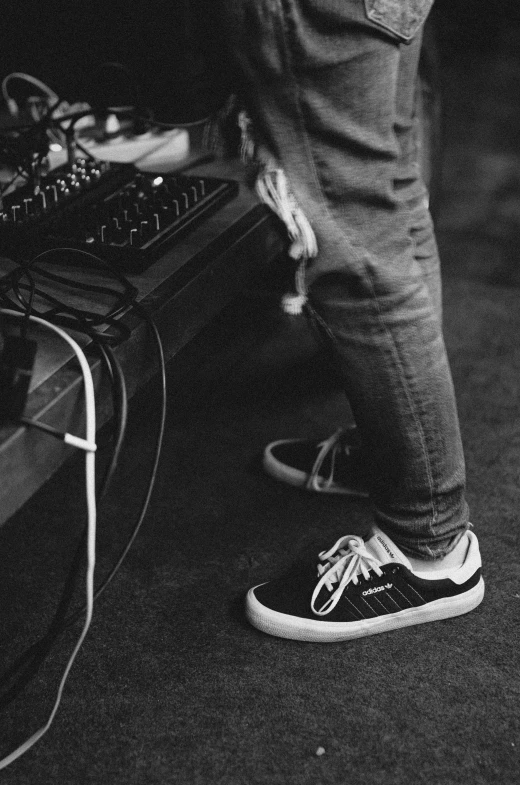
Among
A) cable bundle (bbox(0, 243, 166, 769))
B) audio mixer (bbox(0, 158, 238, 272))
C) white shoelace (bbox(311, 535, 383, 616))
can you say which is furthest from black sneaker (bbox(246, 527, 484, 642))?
audio mixer (bbox(0, 158, 238, 272))

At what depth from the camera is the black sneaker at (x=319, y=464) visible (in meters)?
1.12

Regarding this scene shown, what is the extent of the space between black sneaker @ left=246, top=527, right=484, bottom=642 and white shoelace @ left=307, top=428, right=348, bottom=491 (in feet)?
0.69

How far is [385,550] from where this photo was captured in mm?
901

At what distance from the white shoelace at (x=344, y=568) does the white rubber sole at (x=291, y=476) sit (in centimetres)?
19

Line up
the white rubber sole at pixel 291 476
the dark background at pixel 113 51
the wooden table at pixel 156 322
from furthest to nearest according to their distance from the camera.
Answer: the dark background at pixel 113 51 → the white rubber sole at pixel 291 476 → the wooden table at pixel 156 322

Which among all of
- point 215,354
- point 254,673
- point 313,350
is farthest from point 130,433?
point 254,673

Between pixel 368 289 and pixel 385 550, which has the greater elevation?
pixel 368 289

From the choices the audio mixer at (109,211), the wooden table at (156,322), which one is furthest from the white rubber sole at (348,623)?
the audio mixer at (109,211)

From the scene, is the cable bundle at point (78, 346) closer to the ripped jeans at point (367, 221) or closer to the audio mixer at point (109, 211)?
the audio mixer at point (109, 211)

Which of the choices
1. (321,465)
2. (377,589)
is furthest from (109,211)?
(377,589)

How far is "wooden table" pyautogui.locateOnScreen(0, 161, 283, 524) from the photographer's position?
0.68 metres

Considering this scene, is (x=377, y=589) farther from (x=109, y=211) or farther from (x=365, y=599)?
(x=109, y=211)

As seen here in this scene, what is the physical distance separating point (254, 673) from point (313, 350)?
738 millimetres

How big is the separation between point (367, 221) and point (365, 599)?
418 millimetres
